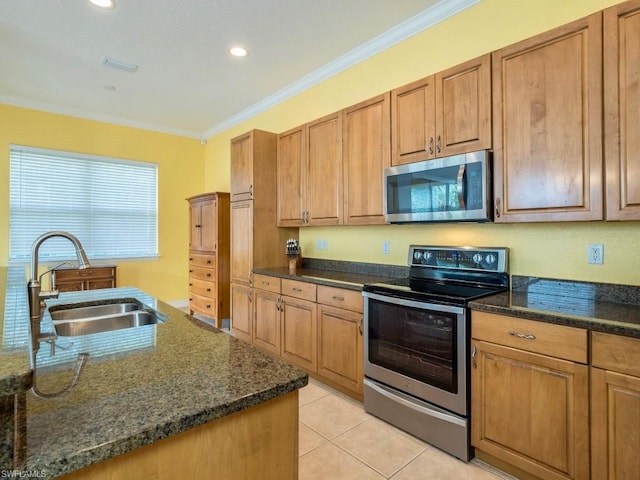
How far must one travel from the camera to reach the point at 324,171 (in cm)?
321

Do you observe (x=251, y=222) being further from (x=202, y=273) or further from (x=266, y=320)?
(x=202, y=273)

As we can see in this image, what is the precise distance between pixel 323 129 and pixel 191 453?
9.51 ft

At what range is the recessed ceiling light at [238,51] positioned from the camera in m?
3.23

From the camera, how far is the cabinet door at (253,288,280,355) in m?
3.29

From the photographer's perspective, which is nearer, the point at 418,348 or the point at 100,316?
the point at 100,316

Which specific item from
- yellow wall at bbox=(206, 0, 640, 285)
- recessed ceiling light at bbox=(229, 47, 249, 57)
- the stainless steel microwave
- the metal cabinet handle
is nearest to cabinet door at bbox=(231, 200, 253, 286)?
yellow wall at bbox=(206, 0, 640, 285)

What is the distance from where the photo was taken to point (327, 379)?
9.25ft

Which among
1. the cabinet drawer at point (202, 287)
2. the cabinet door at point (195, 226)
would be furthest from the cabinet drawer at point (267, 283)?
the cabinet door at point (195, 226)

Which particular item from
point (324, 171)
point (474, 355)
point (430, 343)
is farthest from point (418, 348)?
point (324, 171)

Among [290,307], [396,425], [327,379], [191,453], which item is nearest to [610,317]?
[396,425]

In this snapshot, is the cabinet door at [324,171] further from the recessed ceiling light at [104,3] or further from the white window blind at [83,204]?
the white window blind at [83,204]

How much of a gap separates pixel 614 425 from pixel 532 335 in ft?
1.43

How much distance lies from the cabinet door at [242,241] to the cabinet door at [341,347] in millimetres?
1219

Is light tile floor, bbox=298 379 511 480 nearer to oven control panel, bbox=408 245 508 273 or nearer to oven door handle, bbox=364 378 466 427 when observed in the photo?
oven door handle, bbox=364 378 466 427
